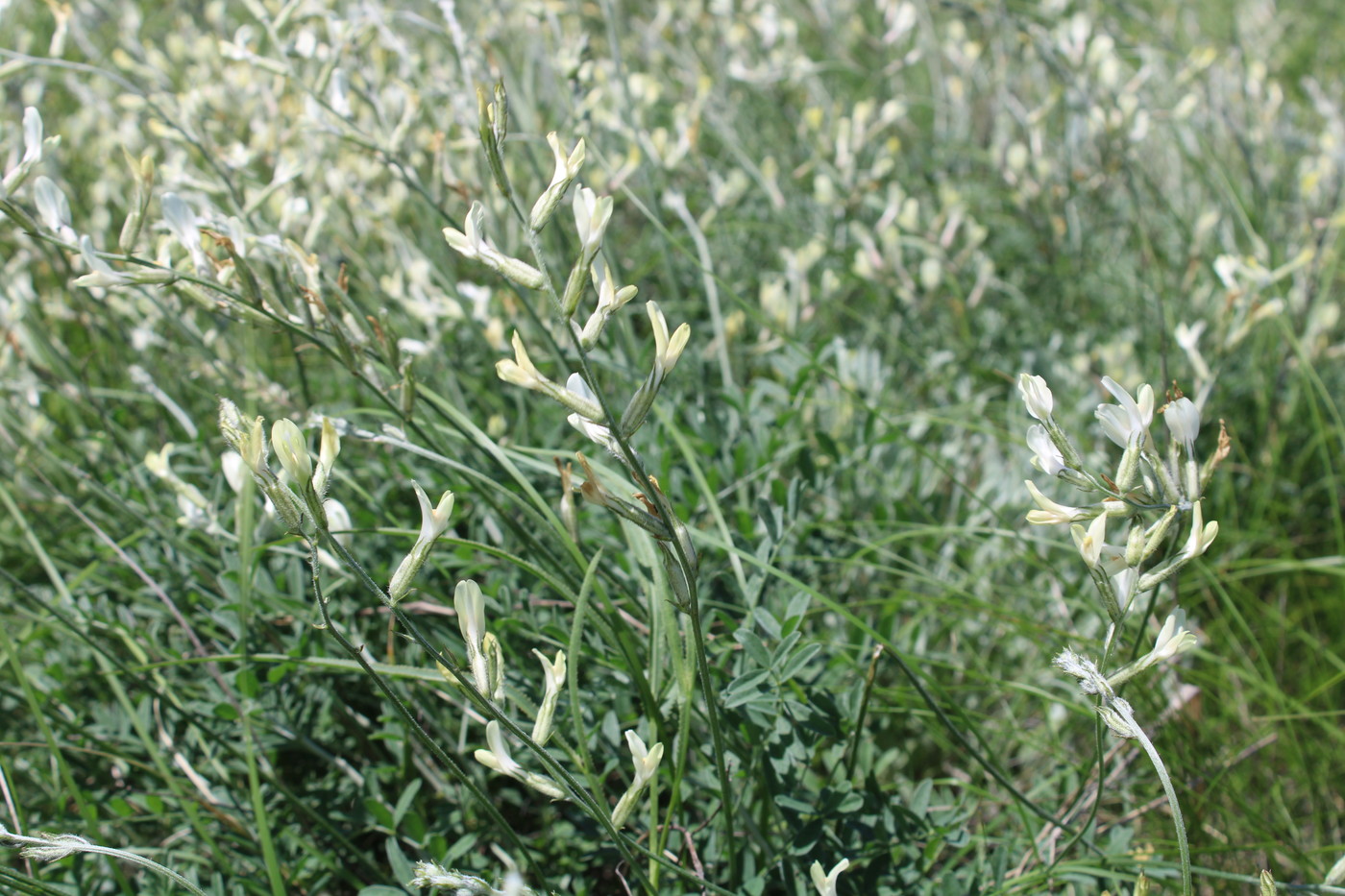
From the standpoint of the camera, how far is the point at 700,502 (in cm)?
173

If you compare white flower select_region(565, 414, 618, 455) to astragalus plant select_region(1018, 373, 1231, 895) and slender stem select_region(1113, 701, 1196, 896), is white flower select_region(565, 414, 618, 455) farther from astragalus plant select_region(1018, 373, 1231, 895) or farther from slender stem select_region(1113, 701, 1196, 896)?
slender stem select_region(1113, 701, 1196, 896)

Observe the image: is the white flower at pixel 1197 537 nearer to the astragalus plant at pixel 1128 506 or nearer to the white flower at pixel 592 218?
the astragalus plant at pixel 1128 506

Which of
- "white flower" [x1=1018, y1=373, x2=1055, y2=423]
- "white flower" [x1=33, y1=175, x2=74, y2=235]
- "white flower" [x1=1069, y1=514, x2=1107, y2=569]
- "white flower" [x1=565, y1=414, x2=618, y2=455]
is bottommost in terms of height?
"white flower" [x1=1069, y1=514, x2=1107, y2=569]

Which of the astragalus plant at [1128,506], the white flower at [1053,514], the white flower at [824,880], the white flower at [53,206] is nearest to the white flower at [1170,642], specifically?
the astragalus plant at [1128,506]

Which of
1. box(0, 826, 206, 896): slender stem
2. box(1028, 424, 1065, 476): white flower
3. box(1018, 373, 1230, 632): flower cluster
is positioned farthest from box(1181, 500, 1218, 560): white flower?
box(0, 826, 206, 896): slender stem

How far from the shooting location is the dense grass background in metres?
1.32

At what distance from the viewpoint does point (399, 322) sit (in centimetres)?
236

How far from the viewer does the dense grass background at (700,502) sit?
1.32 meters

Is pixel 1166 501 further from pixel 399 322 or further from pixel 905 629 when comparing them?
pixel 399 322

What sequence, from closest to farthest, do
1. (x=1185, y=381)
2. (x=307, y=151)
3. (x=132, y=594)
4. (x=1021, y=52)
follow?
(x=132, y=594) → (x=1185, y=381) → (x=307, y=151) → (x=1021, y=52)

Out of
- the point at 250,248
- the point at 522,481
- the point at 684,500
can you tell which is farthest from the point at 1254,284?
the point at 250,248

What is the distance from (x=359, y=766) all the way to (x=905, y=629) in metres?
1.02

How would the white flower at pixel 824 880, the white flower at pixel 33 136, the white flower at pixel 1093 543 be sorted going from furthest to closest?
1. the white flower at pixel 33 136
2. the white flower at pixel 824 880
3. the white flower at pixel 1093 543

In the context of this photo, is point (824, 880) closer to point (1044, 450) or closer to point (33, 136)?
point (1044, 450)
